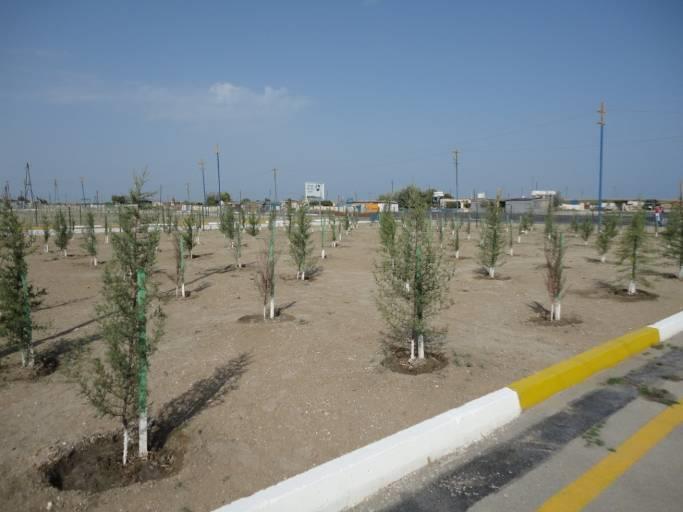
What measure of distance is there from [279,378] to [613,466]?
371 centimetres

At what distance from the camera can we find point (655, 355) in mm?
6395

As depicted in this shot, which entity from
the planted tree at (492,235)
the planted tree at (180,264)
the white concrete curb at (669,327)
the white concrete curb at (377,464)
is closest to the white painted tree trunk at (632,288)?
the white concrete curb at (669,327)

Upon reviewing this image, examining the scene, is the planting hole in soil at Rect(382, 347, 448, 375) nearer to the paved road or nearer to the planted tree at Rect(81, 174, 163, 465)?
the paved road

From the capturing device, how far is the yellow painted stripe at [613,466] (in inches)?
125

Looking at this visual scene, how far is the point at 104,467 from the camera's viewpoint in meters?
3.76

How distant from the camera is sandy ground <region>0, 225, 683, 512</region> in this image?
11.9 feet

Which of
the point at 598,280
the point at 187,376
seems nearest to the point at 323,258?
the point at 598,280

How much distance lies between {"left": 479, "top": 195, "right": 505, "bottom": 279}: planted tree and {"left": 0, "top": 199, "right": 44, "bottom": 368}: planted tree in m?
11.6

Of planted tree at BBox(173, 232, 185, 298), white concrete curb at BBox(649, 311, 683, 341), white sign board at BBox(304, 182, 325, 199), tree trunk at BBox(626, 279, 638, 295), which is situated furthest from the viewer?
white sign board at BBox(304, 182, 325, 199)

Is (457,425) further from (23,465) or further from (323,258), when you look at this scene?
(323,258)

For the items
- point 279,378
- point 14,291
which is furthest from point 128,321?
point 14,291

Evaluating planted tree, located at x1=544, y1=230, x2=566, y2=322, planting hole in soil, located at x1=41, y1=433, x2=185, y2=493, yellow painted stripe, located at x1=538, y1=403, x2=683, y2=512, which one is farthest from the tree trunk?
planting hole in soil, located at x1=41, y1=433, x2=185, y2=493

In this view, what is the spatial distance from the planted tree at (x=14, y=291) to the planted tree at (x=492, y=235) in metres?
11.6

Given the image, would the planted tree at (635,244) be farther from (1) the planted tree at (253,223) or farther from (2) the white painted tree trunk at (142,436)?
(1) the planted tree at (253,223)
